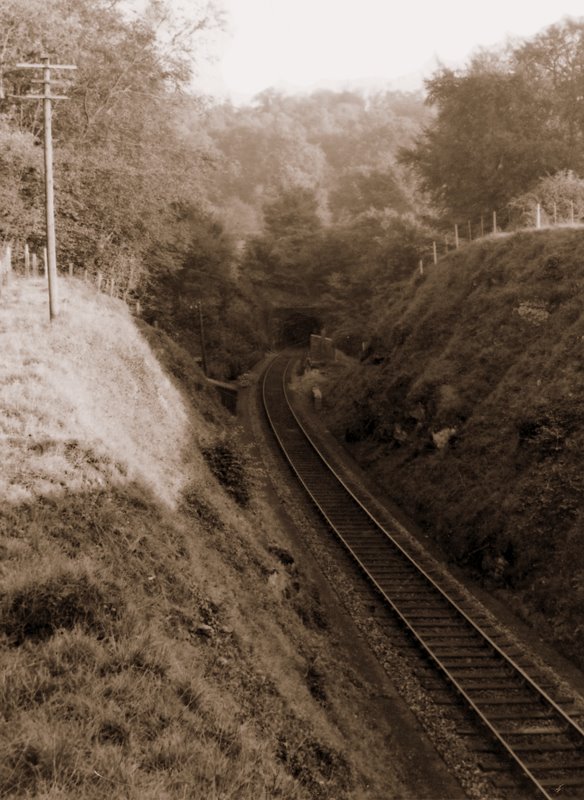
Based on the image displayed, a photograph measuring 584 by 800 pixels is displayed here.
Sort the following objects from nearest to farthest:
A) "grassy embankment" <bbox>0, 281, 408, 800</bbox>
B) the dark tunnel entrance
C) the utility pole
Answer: "grassy embankment" <bbox>0, 281, 408, 800</bbox>, the utility pole, the dark tunnel entrance

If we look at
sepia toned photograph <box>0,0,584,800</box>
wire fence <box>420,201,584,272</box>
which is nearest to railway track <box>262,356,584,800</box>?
sepia toned photograph <box>0,0,584,800</box>

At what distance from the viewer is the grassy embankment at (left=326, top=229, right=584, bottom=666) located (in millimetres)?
15062

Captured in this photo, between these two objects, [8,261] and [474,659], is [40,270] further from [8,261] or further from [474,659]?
[474,659]

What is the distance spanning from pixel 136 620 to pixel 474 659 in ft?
25.5

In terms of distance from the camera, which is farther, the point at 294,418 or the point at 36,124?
the point at 294,418

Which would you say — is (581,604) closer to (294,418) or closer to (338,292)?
(294,418)

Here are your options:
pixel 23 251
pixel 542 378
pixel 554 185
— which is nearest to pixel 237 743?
pixel 542 378

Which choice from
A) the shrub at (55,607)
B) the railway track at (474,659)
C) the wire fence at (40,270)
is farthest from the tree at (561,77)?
the shrub at (55,607)

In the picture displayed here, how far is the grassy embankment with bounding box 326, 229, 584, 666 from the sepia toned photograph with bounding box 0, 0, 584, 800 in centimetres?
10

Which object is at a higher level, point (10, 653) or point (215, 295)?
point (215, 295)

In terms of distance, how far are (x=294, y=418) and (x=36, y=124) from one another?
58.7 feet

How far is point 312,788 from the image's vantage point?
24.3 ft

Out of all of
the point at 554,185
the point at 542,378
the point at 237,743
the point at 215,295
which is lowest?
the point at 237,743

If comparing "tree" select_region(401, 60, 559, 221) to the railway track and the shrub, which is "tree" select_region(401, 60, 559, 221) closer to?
the railway track
